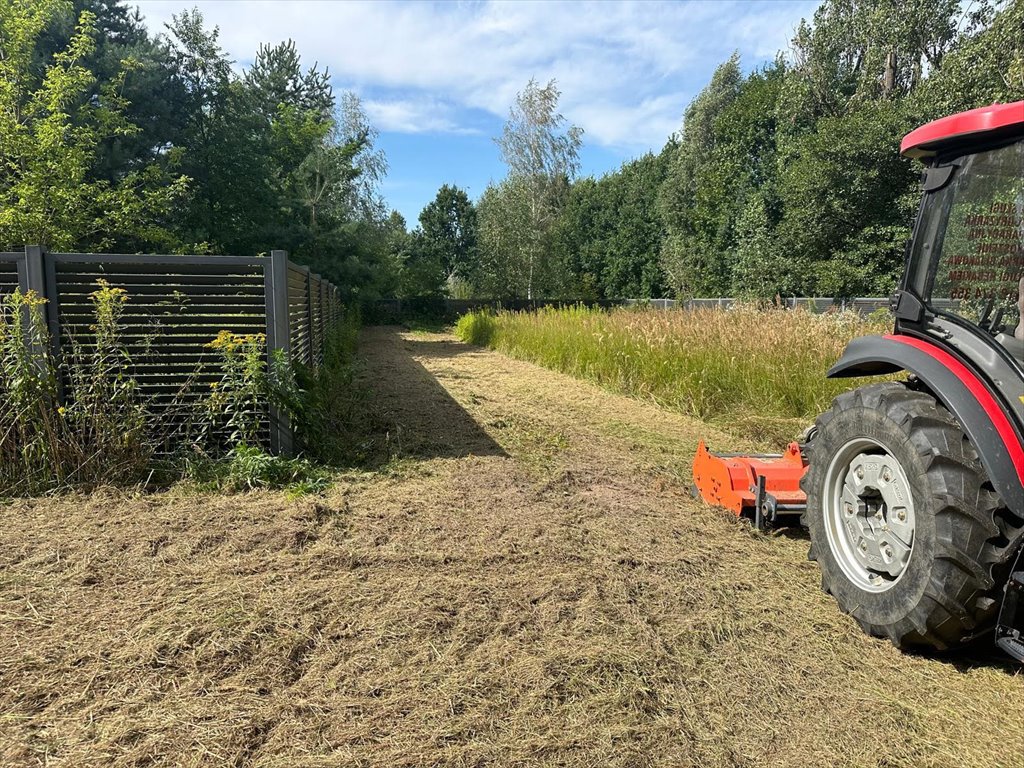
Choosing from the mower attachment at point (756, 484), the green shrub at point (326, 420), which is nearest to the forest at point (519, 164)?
the green shrub at point (326, 420)

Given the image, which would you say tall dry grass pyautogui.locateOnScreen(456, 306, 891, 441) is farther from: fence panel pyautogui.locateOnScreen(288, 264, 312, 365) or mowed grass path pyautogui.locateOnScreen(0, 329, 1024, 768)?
fence panel pyautogui.locateOnScreen(288, 264, 312, 365)

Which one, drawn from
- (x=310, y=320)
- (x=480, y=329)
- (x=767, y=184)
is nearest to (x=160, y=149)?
(x=480, y=329)

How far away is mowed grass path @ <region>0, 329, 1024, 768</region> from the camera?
2010 millimetres

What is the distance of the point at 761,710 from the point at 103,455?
4457 millimetres

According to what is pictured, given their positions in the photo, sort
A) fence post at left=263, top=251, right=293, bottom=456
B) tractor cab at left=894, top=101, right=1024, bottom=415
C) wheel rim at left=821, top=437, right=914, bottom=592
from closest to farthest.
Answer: tractor cab at left=894, top=101, right=1024, bottom=415 → wheel rim at left=821, top=437, right=914, bottom=592 → fence post at left=263, top=251, right=293, bottom=456

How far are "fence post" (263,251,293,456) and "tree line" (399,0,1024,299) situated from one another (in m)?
17.9

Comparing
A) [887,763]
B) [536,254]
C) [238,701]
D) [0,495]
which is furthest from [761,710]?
[536,254]

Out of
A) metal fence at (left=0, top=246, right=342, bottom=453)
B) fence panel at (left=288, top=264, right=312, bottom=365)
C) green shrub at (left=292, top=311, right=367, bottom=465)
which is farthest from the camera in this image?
fence panel at (left=288, top=264, right=312, bottom=365)

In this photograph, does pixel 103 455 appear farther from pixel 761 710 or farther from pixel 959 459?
pixel 959 459

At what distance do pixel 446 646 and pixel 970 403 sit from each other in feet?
7.58

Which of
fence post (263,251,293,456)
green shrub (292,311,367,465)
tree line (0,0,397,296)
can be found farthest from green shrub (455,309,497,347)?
fence post (263,251,293,456)

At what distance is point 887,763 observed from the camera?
1952 millimetres

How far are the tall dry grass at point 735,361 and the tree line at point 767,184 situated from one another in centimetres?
1177

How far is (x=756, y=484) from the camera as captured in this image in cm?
398
